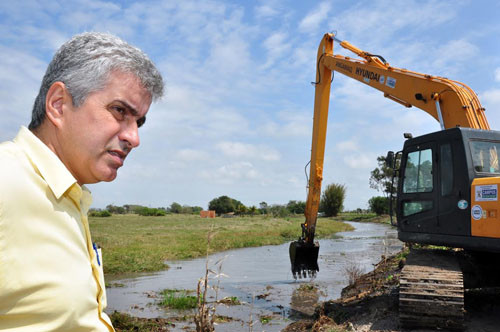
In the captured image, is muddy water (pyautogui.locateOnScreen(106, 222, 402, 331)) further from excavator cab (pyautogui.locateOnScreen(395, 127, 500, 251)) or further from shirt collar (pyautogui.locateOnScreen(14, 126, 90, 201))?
shirt collar (pyautogui.locateOnScreen(14, 126, 90, 201))

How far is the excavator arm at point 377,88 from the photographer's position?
24.3 ft

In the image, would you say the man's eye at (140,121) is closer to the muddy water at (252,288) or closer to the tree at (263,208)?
the muddy water at (252,288)

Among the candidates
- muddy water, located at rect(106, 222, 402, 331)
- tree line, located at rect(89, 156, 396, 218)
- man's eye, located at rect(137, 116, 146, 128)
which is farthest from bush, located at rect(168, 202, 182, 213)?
man's eye, located at rect(137, 116, 146, 128)

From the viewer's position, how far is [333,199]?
218 feet

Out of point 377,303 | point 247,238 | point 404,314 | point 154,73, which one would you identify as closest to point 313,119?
point 377,303

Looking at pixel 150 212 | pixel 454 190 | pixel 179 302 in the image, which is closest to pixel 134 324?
pixel 179 302

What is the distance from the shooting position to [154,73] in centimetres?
149

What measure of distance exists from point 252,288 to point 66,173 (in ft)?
36.4

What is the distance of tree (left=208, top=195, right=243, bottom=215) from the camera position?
71.4 meters

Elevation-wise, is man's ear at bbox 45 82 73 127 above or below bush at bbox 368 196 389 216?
below

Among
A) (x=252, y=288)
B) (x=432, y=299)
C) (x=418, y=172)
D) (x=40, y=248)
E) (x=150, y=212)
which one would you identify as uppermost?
(x=418, y=172)

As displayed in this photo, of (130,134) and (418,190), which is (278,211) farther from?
(130,134)

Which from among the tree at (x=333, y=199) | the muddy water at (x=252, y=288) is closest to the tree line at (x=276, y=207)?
the tree at (x=333, y=199)

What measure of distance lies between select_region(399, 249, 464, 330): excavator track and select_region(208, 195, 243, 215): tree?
65.6m
